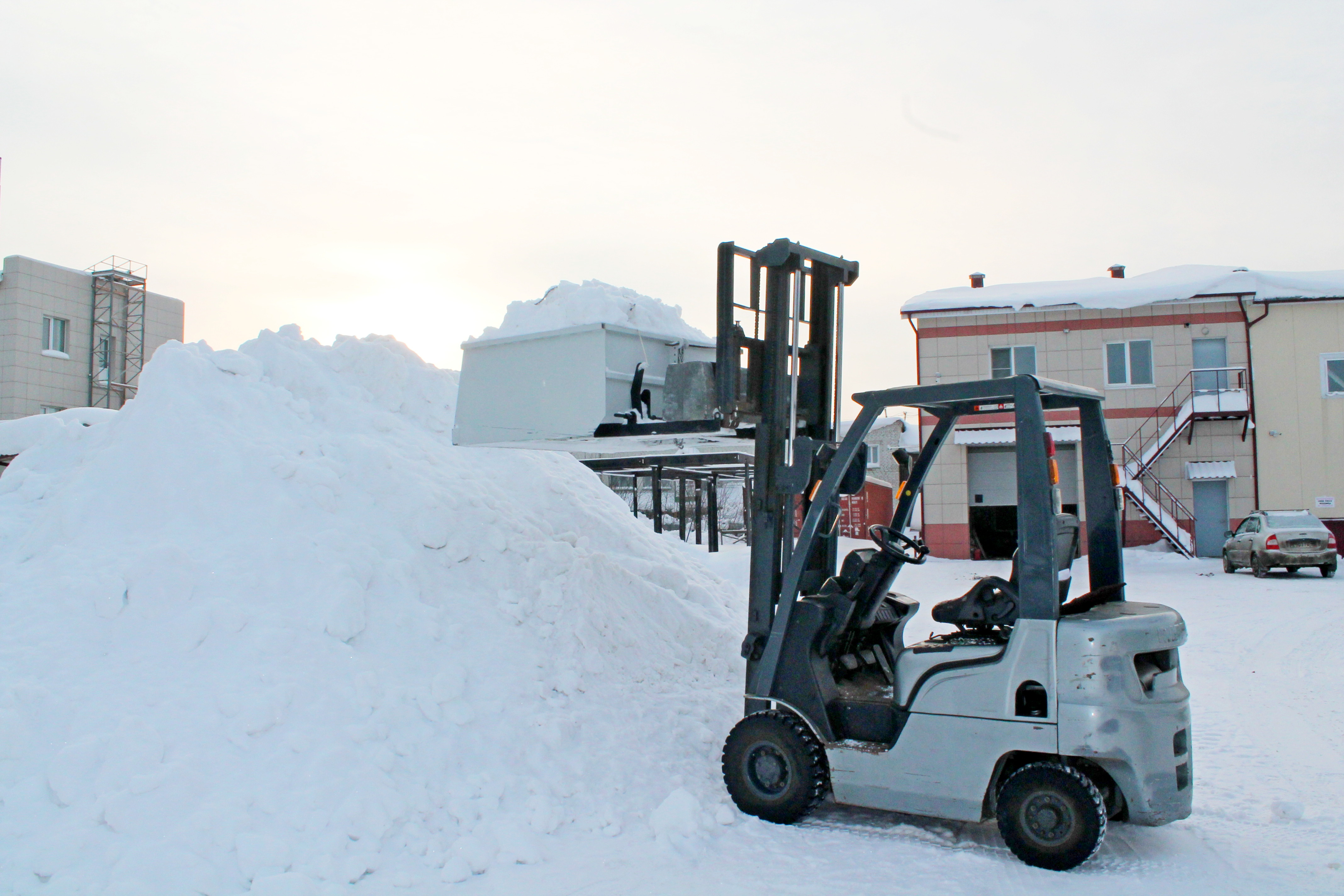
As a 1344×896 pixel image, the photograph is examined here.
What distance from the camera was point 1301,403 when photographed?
2492 centimetres

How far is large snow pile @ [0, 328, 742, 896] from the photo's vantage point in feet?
16.1

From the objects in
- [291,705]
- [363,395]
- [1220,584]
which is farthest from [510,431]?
[1220,584]

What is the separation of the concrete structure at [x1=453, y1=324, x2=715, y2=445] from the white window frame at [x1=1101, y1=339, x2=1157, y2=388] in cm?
2028

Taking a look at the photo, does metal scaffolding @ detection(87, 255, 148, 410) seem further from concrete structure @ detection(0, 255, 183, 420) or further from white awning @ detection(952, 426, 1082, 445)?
white awning @ detection(952, 426, 1082, 445)


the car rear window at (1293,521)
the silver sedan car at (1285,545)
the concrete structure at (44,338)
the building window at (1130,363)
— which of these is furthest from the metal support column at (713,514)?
the concrete structure at (44,338)

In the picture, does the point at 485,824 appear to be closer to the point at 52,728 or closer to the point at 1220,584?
the point at 52,728

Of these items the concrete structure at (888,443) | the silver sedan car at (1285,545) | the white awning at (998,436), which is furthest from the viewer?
the concrete structure at (888,443)

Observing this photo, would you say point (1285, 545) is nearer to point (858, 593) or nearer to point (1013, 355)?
point (1013, 355)

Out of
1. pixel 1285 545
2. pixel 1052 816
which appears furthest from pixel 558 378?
pixel 1285 545

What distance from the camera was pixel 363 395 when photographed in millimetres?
10461

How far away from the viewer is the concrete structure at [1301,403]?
2456cm

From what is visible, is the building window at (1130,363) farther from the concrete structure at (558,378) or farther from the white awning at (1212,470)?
the concrete structure at (558,378)

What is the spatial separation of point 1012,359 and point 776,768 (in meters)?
22.7

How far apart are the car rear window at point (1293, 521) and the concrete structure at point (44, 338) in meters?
32.7
